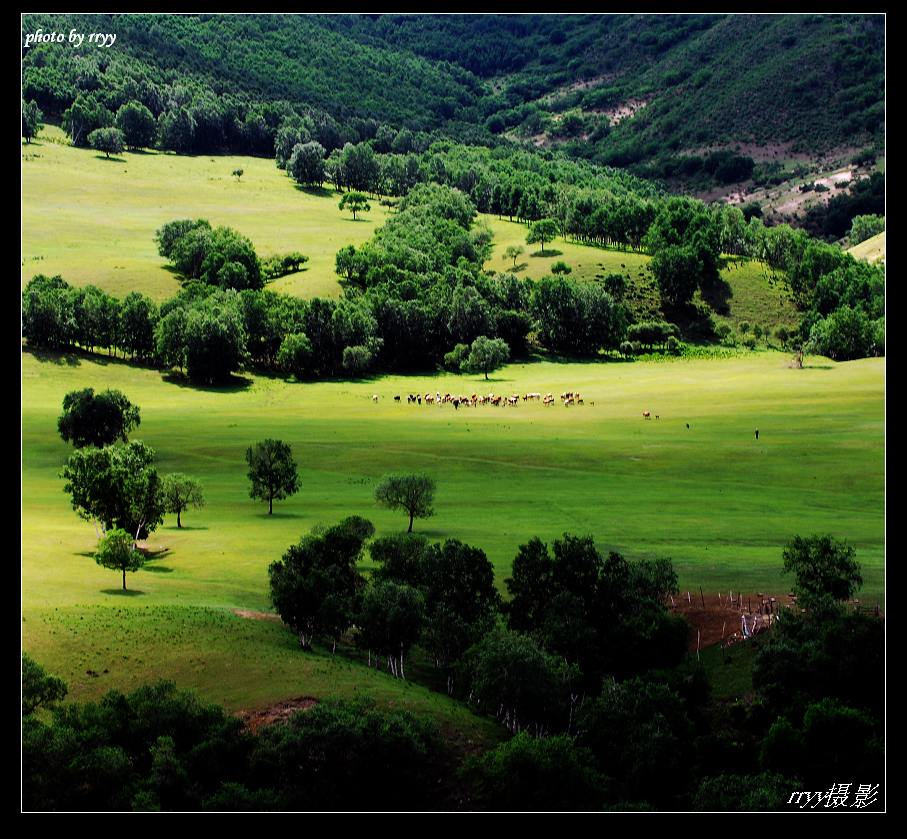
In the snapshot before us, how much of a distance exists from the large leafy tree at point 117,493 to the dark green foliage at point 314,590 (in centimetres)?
1506

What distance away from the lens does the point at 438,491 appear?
294 feet

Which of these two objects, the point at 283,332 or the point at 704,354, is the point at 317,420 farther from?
the point at 704,354

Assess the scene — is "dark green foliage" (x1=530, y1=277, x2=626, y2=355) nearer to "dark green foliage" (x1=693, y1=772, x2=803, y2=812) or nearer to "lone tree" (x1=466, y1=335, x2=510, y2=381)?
"lone tree" (x1=466, y1=335, x2=510, y2=381)

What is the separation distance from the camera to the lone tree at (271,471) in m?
84.0

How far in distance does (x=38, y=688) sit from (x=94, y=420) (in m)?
61.0

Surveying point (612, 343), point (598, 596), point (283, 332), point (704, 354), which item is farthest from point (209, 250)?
point (598, 596)

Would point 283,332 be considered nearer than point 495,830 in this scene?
No

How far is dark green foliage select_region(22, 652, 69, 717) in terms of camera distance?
1678 inches

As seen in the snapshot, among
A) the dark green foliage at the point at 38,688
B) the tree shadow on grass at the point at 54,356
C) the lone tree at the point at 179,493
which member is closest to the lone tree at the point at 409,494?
the lone tree at the point at 179,493

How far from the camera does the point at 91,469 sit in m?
76.3

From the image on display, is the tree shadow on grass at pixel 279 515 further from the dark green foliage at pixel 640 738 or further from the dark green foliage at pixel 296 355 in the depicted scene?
the dark green foliage at pixel 296 355
